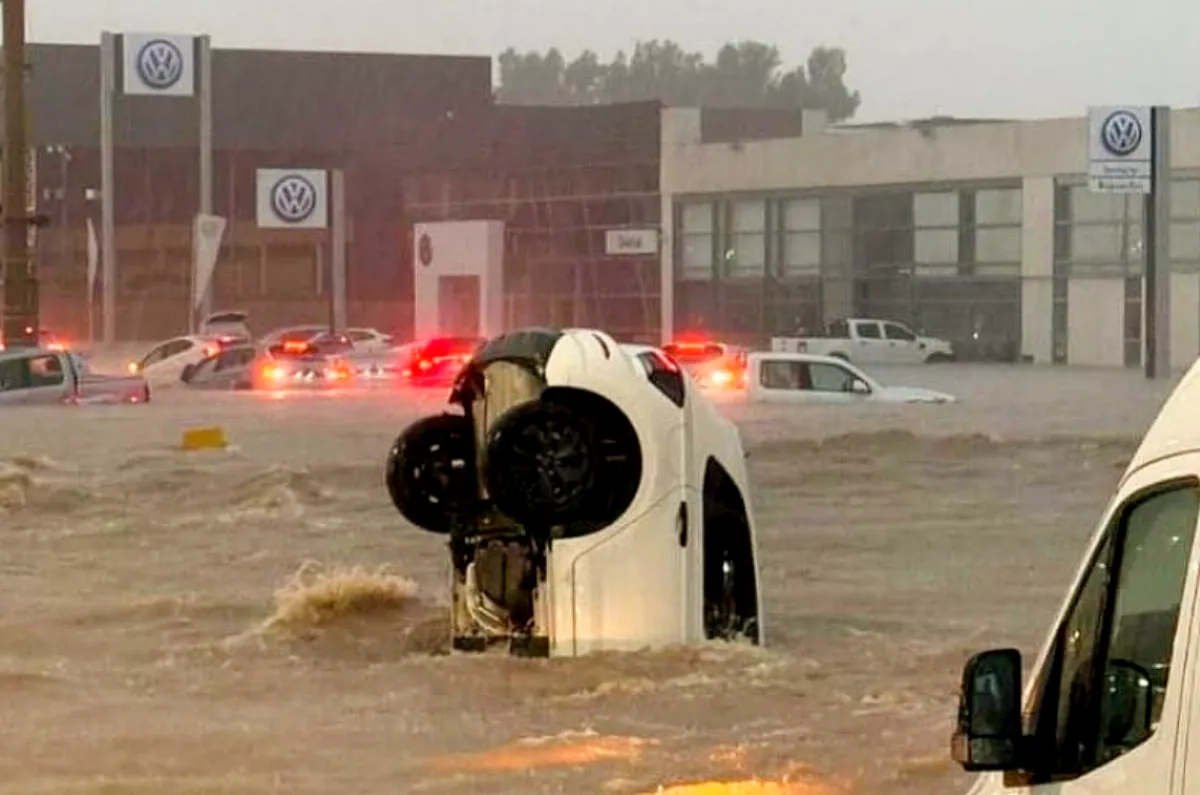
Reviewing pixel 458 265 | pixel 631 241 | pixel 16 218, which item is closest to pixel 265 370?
pixel 16 218

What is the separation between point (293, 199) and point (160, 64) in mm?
4545

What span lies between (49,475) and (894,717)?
15.5m

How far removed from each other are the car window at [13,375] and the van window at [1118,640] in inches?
1281

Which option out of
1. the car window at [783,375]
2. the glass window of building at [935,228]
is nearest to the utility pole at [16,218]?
the car window at [783,375]

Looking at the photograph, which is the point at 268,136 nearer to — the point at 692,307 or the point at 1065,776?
the point at 692,307

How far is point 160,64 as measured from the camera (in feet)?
213

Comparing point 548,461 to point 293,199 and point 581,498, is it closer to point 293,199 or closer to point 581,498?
point 581,498

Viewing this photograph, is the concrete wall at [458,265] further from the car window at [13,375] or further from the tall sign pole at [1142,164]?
the car window at [13,375]

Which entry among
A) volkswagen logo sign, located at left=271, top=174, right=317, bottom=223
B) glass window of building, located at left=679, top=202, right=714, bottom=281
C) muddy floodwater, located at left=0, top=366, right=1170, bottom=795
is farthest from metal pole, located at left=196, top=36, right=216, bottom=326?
muddy floodwater, located at left=0, top=366, right=1170, bottom=795

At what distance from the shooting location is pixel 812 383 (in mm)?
38125

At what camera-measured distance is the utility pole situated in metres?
41.8

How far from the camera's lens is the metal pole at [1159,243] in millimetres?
49688

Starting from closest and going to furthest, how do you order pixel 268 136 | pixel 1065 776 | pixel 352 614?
pixel 1065 776 → pixel 352 614 → pixel 268 136

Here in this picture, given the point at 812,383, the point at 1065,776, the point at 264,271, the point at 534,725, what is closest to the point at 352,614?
the point at 534,725
